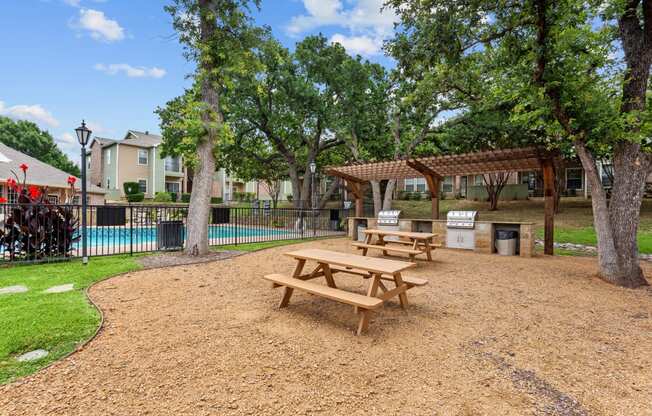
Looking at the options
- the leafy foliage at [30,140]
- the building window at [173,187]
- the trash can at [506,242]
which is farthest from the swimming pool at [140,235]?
the leafy foliage at [30,140]

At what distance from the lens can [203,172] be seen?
716cm

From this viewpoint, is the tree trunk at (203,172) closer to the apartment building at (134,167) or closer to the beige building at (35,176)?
the beige building at (35,176)

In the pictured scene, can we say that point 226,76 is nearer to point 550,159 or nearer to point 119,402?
point 119,402

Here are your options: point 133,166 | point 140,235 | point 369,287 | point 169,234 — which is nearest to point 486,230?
point 369,287

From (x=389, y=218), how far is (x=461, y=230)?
2.26m

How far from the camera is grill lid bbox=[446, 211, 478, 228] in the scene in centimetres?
891

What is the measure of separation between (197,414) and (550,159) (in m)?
9.32

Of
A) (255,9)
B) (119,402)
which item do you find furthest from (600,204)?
(255,9)

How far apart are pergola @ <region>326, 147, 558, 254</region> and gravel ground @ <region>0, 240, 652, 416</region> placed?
4.11 m

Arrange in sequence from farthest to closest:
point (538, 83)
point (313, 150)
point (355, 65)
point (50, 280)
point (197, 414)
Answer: point (313, 150), point (355, 65), point (538, 83), point (50, 280), point (197, 414)

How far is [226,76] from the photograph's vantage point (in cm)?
698

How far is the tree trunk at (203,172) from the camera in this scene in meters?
7.08

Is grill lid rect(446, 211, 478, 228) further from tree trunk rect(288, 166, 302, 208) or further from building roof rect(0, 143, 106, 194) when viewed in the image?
building roof rect(0, 143, 106, 194)

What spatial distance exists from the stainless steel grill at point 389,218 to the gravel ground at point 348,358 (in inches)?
213
